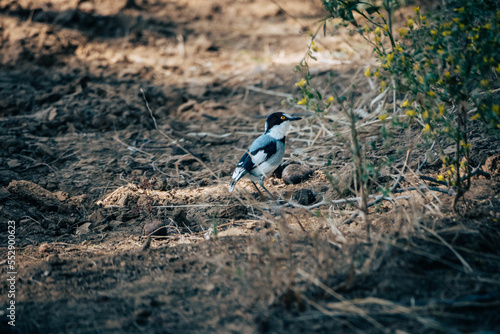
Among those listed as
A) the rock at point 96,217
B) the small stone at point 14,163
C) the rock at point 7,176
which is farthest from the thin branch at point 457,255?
the small stone at point 14,163

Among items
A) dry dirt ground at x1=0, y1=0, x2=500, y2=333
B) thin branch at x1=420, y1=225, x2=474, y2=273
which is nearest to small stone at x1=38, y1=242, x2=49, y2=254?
dry dirt ground at x1=0, y1=0, x2=500, y2=333

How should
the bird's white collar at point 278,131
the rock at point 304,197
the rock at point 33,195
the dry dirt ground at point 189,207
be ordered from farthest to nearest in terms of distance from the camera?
the bird's white collar at point 278,131 → the rock at point 33,195 → the rock at point 304,197 → the dry dirt ground at point 189,207

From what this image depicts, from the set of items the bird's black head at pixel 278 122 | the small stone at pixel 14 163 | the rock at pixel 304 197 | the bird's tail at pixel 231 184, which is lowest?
the small stone at pixel 14 163

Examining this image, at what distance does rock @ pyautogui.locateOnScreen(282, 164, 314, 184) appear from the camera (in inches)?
175

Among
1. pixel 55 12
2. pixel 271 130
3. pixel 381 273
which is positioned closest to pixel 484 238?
pixel 381 273

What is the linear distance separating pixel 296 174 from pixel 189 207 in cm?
115

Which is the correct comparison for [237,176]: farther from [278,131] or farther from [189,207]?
[278,131]

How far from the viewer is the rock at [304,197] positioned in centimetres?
390

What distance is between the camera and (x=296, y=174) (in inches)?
176

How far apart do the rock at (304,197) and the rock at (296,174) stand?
1.36ft

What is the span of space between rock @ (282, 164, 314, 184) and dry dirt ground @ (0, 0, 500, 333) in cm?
14

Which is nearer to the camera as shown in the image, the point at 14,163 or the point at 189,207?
the point at 189,207

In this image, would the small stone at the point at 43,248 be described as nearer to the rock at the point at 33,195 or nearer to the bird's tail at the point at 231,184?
the rock at the point at 33,195

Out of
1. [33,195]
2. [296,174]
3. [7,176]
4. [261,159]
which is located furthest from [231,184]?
[7,176]
